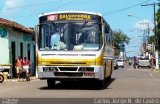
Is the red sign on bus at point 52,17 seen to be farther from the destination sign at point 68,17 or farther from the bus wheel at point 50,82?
the bus wheel at point 50,82

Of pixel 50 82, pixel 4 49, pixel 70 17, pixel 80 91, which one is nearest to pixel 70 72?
pixel 80 91

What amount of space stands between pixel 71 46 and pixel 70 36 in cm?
44

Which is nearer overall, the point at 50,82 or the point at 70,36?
the point at 70,36

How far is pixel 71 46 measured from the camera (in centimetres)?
2198

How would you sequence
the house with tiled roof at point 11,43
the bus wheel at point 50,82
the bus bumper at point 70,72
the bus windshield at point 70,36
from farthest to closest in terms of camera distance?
the house with tiled roof at point 11,43 < the bus wheel at point 50,82 < the bus windshield at point 70,36 < the bus bumper at point 70,72

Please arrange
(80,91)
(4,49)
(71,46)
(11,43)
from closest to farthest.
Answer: (80,91)
(71,46)
(4,49)
(11,43)

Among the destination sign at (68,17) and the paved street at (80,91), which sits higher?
the destination sign at (68,17)

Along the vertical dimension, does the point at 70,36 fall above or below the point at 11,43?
above

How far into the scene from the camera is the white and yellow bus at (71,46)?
21750 mm

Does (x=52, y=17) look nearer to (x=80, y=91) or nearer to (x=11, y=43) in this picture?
(x=80, y=91)

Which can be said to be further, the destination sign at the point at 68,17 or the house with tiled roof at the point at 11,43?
the house with tiled roof at the point at 11,43

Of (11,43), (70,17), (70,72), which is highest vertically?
(70,17)

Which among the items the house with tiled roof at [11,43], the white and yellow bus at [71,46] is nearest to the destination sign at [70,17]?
the white and yellow bus at [71,46]

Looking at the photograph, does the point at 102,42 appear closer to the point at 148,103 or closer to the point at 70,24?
the point at 70,24
